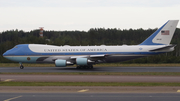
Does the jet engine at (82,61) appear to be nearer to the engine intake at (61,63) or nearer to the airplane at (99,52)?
the airplane at (99,52)

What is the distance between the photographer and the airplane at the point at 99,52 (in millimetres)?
36812

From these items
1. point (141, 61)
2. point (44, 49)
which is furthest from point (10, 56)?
point (141, 61)

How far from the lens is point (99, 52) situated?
3762 cm

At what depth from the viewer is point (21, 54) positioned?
127ft

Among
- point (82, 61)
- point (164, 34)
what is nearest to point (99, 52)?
point (82, 61)

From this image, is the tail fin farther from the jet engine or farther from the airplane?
the jet engine

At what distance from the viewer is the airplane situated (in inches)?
1449

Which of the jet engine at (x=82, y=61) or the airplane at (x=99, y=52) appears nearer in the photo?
the jet engine at (x=82, y=61)

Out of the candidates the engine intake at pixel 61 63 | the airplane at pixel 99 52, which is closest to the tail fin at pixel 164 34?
the airplane at pixel 99 52
